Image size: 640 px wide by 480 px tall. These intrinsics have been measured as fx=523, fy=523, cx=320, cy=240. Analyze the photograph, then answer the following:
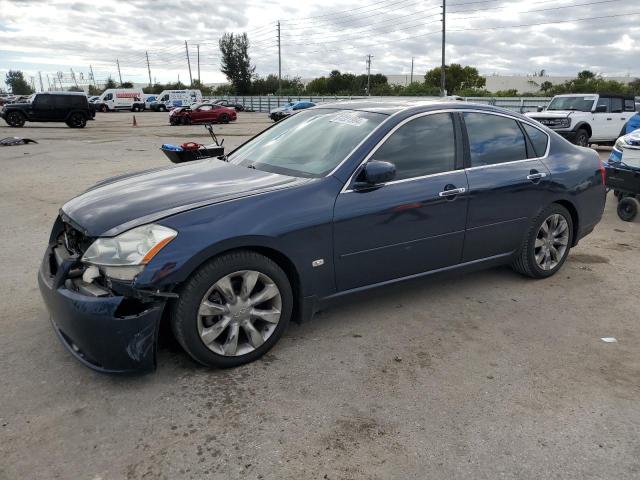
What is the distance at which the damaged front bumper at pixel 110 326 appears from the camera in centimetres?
281

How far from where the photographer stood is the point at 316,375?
320 centimetres

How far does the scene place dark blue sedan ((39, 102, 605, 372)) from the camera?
291 cm

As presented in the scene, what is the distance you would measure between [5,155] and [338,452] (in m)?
14.9

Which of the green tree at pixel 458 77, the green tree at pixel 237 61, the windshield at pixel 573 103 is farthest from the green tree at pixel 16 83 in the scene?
A: the windshield at pixel 573 103

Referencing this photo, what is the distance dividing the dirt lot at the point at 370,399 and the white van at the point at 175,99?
52.8m

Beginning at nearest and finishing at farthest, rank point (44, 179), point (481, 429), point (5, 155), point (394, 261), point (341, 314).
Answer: point (481, 429)
point (394, 261)
point (341, 314)
point (44, 179)
point (5, 155)

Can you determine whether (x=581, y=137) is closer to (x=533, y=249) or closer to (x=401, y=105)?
(x=533, y=249)

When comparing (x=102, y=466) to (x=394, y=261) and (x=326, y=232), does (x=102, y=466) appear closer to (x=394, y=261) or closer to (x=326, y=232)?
(x=326, y=232)

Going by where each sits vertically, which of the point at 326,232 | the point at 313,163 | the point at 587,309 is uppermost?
the point at 313,163

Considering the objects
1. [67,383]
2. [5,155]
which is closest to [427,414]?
[67,383]

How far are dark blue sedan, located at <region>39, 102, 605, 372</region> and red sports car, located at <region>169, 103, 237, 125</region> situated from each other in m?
29.1

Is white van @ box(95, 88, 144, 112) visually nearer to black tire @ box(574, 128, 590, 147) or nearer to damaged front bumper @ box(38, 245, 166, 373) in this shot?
black tire @ box(574, 128, 590, 147)

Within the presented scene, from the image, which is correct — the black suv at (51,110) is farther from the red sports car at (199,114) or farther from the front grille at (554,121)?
the front grille at (554,121)

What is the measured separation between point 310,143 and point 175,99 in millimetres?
54441
